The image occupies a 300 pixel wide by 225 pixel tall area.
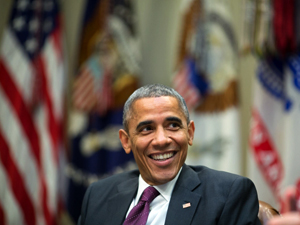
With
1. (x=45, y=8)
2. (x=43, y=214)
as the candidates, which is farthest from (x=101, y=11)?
(x=43, y=214)

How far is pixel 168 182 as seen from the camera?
1.90 m

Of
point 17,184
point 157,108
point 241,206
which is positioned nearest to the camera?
point 241,206

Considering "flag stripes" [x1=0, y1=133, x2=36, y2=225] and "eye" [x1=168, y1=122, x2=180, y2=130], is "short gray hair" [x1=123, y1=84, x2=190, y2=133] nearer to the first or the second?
"eye" [x1=168, y1=122, x2=180, y2=130]

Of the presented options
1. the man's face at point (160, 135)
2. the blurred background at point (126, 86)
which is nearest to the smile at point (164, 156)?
the man's face at point (160, 135)

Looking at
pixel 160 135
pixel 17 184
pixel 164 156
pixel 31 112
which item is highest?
pixel 160 135

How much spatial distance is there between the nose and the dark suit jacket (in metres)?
0.22

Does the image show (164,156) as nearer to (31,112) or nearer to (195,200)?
(195,200)

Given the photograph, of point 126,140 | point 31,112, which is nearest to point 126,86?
point 31,112

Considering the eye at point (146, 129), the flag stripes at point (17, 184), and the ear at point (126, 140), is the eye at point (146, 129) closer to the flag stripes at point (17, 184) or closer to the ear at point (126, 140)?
the ear at point (126, 140)

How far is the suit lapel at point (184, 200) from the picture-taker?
174 centimetres

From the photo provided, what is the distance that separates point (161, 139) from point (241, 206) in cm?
45

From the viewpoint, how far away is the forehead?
1813mm

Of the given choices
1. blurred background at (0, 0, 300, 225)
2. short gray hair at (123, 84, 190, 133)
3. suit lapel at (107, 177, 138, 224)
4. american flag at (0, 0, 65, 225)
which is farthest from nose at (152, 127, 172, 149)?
american flag at (0, 0, 65, 225)

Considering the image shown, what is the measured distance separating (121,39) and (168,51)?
569mm
